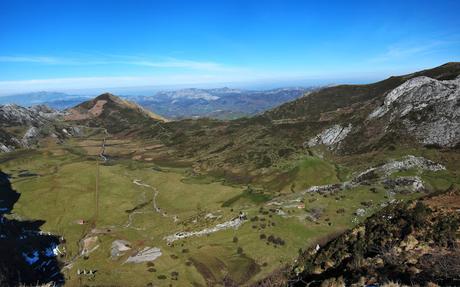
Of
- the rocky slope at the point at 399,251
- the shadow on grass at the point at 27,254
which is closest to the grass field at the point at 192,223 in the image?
the shadow on grass at the point at 27,254

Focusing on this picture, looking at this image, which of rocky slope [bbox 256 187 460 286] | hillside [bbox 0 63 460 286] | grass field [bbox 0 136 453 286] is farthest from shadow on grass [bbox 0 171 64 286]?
rocky slope [bbox 256 187 460 286]

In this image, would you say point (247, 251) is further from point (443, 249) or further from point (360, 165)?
point (360, 165)

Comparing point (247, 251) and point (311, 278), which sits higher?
point (311, 278)

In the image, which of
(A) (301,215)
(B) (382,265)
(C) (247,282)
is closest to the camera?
(B) (382,265)

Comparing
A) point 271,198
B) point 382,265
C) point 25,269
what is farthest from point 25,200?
point 382,265

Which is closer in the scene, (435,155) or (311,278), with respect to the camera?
(311,278)

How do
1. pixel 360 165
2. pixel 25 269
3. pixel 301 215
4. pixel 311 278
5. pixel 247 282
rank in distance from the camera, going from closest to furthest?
1. pixel 311 278
2. pixel 247 282
3. pixel 25 269
4. pixel 301 215
5. pixel 360 165

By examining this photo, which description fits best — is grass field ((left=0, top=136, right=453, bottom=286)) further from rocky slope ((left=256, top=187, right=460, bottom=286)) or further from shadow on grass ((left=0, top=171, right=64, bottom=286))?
rocky slope ((left=256, top=187, right=460, bottom=286))

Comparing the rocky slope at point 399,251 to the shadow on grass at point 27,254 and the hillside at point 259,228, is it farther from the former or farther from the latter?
the shadow on grass at point 27,254
